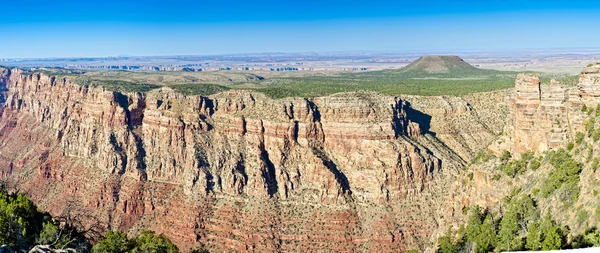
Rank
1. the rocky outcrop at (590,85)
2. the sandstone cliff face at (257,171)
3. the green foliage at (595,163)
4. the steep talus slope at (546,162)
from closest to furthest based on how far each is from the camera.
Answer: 1. the steep talus slope at (546,162)
2. the green foliage at (595,163)
3. the rocky outcrop at (590,85)
4. the sandstone cliff face at (257,171)

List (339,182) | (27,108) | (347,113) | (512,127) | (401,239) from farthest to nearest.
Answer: (27,108) → (347,113) → (339,182) → (401,239) → (512,127)

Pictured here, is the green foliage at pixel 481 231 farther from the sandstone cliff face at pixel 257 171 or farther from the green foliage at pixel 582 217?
the sandstone cliff face at pixel 257 171

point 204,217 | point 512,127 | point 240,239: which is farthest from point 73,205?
point 512,127

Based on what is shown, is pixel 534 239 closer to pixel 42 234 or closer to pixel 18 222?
pixel 42 234

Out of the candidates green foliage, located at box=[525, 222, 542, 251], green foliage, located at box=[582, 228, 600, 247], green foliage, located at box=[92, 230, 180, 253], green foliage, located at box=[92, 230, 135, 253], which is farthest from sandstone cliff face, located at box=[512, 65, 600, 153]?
green foliage, located at box=[92, 230, 135, 253]

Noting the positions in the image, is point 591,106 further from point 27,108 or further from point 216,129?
point 27,108

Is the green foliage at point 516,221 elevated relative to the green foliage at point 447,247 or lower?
elevated

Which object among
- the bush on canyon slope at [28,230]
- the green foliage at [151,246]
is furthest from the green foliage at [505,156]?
the bush on canyon slope at [28,230]
